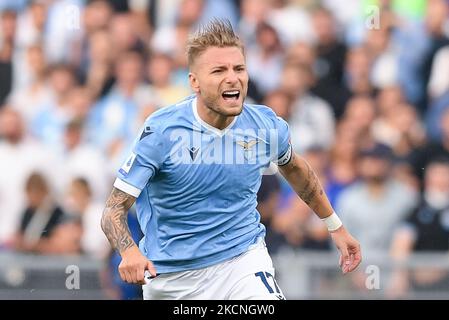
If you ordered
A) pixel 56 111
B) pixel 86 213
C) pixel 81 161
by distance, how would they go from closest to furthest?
pixel 86 213, pixel 81 161, pixel 56 111

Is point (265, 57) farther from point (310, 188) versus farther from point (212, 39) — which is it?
point (212, 39)

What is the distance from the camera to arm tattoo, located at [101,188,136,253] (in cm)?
634

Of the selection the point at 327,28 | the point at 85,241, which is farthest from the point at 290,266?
the point at 327,28

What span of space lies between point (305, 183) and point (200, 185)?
0.83 meters

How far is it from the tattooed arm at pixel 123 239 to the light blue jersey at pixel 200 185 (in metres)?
0.11

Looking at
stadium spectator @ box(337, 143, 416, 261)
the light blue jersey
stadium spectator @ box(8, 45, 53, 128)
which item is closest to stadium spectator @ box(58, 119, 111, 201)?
stadium spectator @ box(8, 45, 53, 128)

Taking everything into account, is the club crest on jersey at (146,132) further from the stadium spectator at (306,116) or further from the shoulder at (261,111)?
the stadium spectator at (306,116)

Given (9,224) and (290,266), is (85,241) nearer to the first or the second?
(9,224)

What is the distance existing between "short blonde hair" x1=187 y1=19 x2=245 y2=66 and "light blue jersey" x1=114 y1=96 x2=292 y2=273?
1.11 ft

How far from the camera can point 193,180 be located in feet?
21.9

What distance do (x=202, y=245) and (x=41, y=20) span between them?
6.04 meters

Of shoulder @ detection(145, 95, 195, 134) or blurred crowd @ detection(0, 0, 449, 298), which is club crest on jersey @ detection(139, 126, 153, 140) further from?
blurred crowd @ detection(0, 0, 449, 298)

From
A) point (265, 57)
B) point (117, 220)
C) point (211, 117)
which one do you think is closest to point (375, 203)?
point (265, 57)

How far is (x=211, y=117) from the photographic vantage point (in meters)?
6.77
